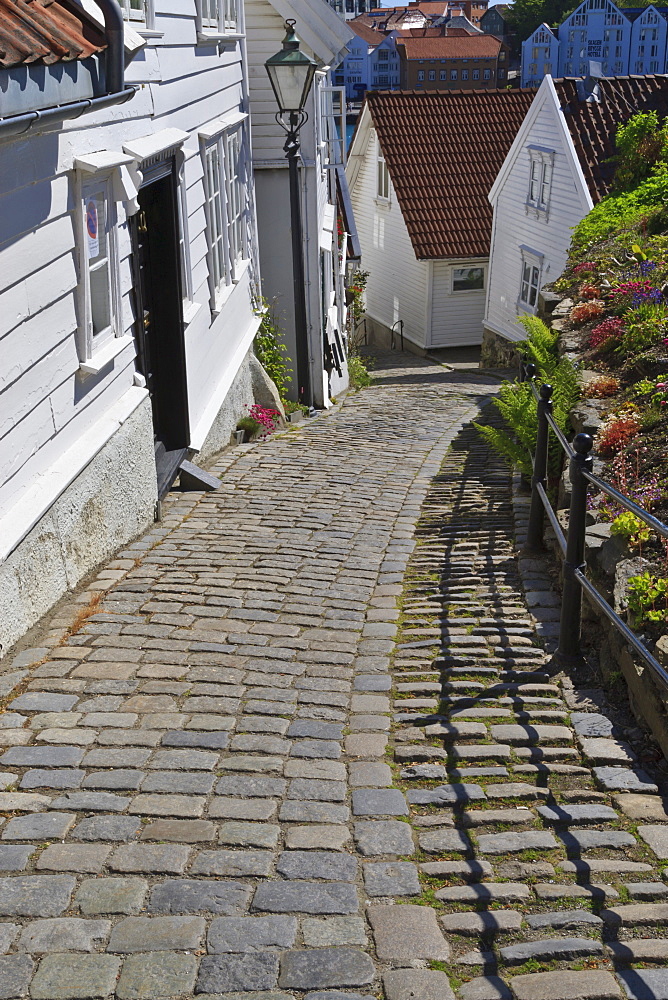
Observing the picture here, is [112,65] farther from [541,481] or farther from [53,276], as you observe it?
[541,481]

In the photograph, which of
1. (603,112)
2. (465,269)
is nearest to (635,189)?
(603,112)

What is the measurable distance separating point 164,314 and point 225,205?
306 centimetres

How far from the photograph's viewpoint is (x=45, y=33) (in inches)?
177

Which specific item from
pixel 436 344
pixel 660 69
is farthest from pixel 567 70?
pixel 436 344

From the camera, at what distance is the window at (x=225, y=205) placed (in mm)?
10117

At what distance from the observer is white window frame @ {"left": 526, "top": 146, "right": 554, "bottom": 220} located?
21573mm

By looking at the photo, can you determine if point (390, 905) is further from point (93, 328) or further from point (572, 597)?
point (93, 328)

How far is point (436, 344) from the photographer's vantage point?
2753cm

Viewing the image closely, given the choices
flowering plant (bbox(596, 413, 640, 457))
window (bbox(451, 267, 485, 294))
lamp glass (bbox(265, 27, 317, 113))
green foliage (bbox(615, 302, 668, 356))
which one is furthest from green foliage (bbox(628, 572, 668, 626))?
window (bbox(451, 267, 485, 294))

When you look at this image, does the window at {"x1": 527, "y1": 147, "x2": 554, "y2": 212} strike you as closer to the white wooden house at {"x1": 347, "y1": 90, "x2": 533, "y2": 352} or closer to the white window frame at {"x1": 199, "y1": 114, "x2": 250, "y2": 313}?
the white wooden house at {"x1": 347, "y1": 90, "x2": 533, "y2": 352}

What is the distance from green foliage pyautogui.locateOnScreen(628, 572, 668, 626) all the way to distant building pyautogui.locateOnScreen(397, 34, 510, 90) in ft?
306

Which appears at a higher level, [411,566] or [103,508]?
[103,508]

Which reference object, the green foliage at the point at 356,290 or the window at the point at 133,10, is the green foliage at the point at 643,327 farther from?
the green foliage at the point at 356,290

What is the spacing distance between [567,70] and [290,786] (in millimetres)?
90679
